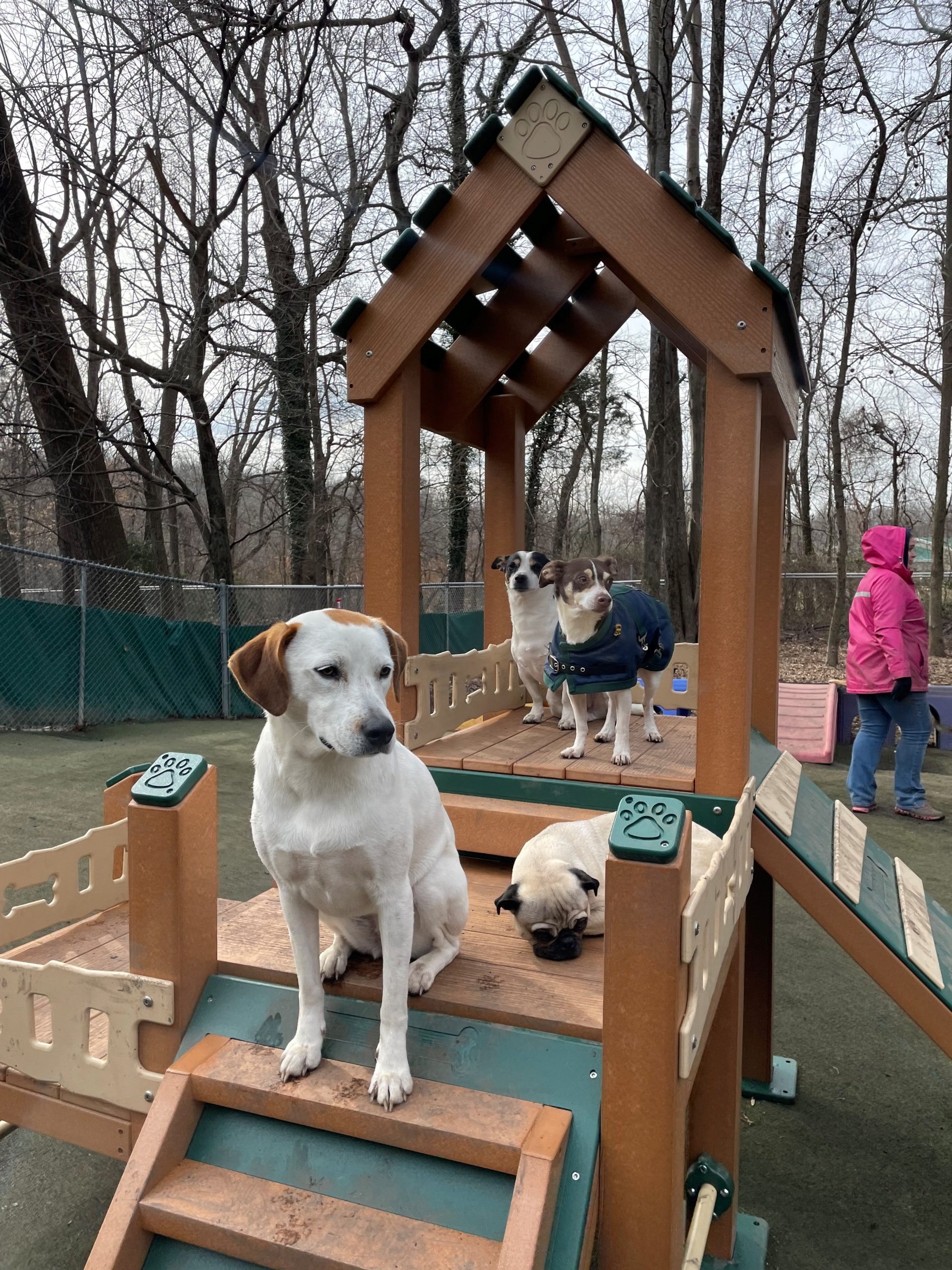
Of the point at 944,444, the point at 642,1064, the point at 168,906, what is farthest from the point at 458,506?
the point at 642,1064

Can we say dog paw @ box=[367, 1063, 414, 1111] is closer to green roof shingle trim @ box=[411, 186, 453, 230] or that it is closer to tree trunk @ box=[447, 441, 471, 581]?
green roof shingle trim @ box=[411, 186, 453, 230]

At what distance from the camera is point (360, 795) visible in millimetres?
1849

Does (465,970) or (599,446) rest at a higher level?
(599,446)

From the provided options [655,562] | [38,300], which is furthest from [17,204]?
[655,562]

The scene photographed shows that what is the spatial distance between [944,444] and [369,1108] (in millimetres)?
14174

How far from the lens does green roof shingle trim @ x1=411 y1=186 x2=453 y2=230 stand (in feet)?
10.0

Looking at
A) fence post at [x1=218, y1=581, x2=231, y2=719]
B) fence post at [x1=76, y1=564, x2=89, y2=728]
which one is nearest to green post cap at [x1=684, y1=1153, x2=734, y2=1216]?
fence post at [x1=76, y1=564, x2=89, y2=728]

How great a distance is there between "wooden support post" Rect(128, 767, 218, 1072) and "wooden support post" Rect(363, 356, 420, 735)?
48.8 inches

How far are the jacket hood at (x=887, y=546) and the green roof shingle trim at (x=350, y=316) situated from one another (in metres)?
4.90

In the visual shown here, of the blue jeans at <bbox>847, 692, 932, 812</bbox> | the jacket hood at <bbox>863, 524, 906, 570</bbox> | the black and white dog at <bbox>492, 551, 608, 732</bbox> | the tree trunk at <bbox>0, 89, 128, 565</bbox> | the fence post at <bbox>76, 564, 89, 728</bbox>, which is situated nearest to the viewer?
the black and white dog at <bbox>492, 551, 608, 732</bbox>

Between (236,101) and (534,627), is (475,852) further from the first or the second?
(236,101)

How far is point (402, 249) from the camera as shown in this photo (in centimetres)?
309

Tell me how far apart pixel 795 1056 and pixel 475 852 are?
2.01 m

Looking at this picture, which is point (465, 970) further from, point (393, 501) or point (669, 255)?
point (669, 255)
